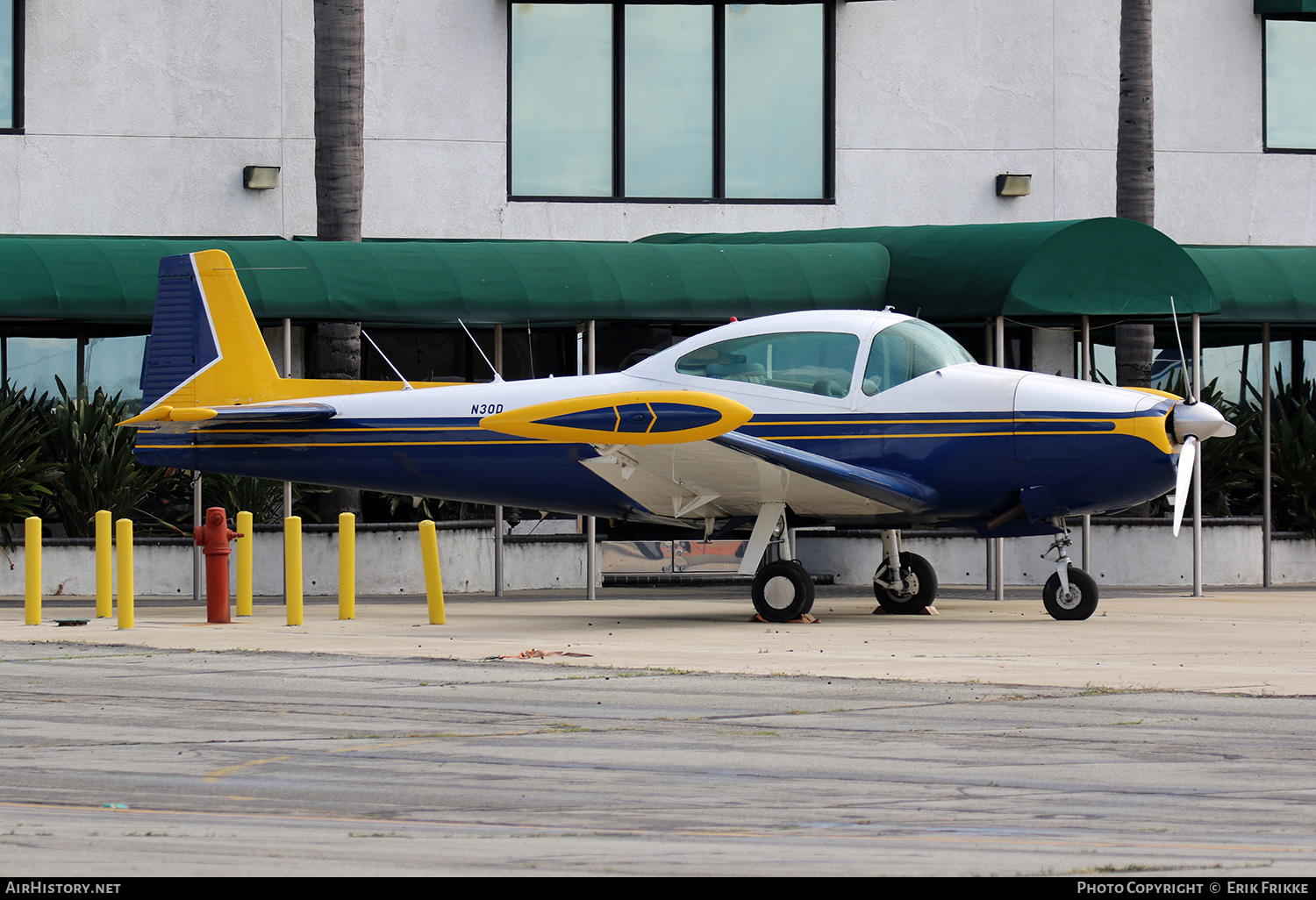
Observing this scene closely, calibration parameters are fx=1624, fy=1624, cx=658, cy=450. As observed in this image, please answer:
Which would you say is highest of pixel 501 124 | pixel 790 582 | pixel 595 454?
pixel 501 124

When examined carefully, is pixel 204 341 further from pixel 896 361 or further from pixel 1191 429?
pixel 1191 429

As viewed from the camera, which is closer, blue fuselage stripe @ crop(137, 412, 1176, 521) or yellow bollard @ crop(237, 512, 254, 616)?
blue fuselage stripe @ crop(137, 412, 1176, 521)

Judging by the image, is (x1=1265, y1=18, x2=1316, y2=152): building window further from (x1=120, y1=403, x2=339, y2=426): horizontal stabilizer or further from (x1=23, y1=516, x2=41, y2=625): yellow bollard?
(x1=23, y1=516, x2=41, y2=625): yellow bollard

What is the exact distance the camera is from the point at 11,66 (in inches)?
812

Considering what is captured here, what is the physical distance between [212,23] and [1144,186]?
38.5ft

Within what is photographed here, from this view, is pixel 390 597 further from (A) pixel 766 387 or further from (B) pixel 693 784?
(B) pixel 693 784

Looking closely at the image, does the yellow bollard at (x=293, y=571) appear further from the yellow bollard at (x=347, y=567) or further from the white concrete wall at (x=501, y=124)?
the white concrete wall at (x=501, y=124)

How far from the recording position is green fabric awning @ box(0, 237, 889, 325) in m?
15.7

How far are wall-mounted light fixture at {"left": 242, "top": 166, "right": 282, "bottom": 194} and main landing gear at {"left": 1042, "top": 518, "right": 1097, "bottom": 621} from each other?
38.1 feet

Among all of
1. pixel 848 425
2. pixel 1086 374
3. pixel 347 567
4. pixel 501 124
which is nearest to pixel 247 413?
pixel 347 567

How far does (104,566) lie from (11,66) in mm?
9972

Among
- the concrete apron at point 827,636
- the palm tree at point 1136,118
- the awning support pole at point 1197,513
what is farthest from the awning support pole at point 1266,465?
the palm tree at point 1136,118

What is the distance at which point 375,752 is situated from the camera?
6.85m

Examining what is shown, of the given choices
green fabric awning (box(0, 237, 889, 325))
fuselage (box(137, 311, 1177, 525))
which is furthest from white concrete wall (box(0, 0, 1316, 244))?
fuselage (box(137, 311, 1177, 525))
